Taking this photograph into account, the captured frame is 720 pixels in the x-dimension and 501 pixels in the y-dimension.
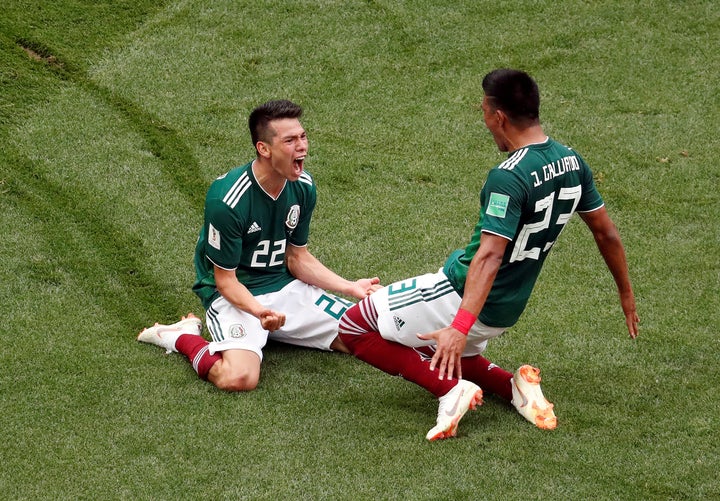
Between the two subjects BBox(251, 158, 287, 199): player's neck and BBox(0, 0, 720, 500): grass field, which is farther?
BBox(251, 158, 287, 199): player's neck

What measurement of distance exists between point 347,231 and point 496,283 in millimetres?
2534

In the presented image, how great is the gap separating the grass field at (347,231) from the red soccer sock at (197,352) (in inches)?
3.3

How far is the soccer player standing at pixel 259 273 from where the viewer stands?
5668 mm

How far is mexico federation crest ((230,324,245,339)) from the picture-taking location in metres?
5.88

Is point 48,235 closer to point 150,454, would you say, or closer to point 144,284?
point 144,284

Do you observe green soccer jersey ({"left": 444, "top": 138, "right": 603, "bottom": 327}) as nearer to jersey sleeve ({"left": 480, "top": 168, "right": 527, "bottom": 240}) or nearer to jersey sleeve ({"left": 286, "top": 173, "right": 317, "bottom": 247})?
jersey sleeve ({"left": 480, "top": 168, "right": 527, "bottom": 240})

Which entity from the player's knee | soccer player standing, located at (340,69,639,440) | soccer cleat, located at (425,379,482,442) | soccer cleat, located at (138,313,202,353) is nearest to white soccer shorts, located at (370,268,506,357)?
soccer player standing, located at (340,69,639,440)

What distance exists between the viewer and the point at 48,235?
23.9 feet

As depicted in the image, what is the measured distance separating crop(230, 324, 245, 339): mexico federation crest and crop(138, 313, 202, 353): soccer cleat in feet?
1.25

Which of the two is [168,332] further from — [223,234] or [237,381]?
[223,234]

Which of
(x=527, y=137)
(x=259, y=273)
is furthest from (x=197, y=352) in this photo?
(x=527, y=137)

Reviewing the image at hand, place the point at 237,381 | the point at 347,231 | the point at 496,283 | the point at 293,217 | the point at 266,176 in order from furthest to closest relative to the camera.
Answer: the point at 347,231
the point at 293,217
the point at 266,176
the point at 237,381
the point at 496,283

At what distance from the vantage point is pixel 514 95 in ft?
16.0

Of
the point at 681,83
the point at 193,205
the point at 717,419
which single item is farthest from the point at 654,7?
the point at 717,419
